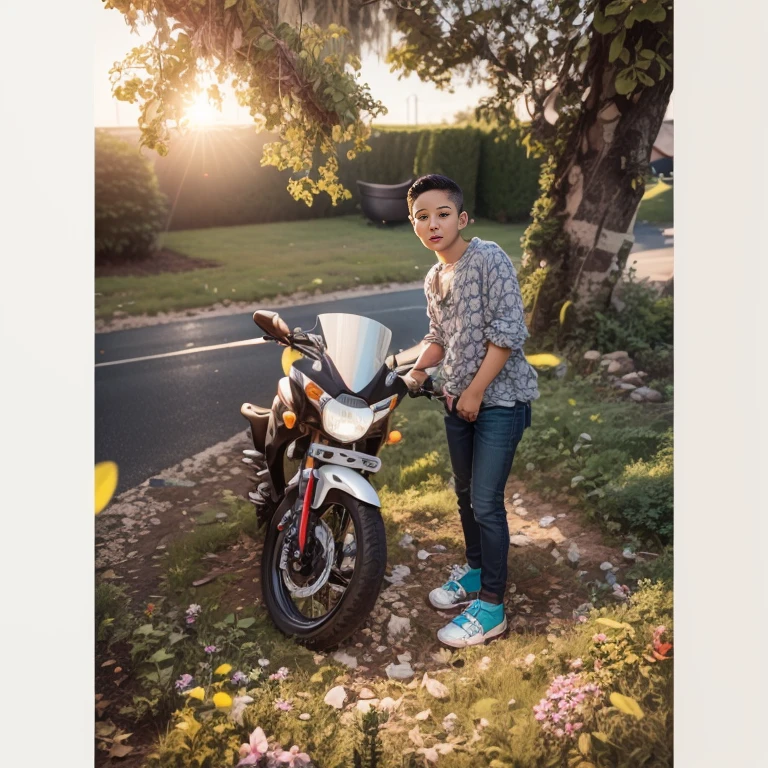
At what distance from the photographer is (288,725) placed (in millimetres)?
2766

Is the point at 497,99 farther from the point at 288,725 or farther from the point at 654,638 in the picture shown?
the point at 288,725

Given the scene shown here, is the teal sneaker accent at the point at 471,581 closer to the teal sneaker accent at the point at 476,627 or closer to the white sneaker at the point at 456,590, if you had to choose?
the white sneaker at the point at 456,590

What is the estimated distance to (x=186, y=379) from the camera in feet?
12.8

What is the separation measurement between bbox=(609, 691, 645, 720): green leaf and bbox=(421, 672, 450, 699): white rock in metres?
0.60

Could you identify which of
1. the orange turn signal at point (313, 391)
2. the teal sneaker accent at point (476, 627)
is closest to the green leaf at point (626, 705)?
the teal sneaker accent at point (476, 627)

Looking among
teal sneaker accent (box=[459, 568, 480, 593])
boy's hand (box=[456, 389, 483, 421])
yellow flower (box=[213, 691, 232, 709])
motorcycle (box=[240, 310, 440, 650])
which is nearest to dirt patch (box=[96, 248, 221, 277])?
motorcycle (box=[240, 310, 440, 650])

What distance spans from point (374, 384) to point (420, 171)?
1434mm

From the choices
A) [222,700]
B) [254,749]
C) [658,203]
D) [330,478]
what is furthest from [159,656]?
[658,203]

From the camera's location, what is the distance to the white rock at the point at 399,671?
9.50 feet

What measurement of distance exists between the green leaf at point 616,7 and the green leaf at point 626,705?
9.20ft

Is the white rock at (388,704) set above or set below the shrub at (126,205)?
below

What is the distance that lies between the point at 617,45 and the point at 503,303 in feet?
5.50

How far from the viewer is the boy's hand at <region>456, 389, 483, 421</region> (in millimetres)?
2785

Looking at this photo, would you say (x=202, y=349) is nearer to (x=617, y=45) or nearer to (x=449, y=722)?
(x=449, y=722)
